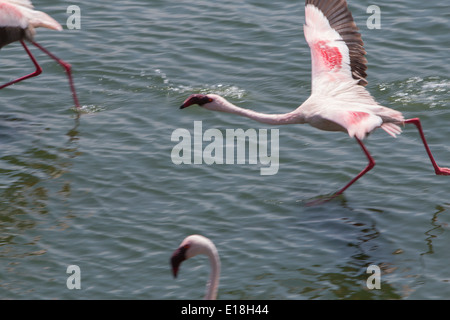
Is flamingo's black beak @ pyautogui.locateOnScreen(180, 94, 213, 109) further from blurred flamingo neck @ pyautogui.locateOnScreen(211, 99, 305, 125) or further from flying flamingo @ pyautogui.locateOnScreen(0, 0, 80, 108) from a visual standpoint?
flying flamingo @ pyautogui.locateOnScreen(0, 0, 80, 108)

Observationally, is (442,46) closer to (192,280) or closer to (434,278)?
(434,278)

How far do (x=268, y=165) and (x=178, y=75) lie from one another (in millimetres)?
2926

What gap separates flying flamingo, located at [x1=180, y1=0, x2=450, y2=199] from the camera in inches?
382

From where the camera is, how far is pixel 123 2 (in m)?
15.9

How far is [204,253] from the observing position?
24.5 feet

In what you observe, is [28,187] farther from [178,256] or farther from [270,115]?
[178,256]

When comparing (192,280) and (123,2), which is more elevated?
(123,2)

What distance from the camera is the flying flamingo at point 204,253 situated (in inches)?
289

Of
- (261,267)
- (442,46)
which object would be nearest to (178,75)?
(442,46)

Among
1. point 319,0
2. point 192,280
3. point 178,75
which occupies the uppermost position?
point 319,0

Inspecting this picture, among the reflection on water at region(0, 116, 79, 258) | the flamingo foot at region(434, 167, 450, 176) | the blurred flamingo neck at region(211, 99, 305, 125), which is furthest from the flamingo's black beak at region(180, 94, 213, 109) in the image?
the flamingo foot at region(434, 167, 450, 176)

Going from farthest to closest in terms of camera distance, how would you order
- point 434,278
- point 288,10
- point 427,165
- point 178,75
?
point 288,10, point 178,75, point 427,165, point 434,278

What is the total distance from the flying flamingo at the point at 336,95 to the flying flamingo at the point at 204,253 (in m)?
2.49

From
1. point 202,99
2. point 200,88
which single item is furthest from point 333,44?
point 200,88
